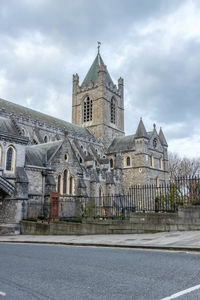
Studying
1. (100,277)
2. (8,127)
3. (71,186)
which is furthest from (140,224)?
(8,127)

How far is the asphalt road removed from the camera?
4652 millimetres

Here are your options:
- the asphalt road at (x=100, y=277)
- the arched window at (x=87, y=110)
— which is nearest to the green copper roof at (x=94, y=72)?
the arched window at (x=87, y=110)

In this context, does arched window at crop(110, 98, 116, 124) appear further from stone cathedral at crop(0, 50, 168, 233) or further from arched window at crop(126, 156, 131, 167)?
arched window at crop(126, 156, 131, 167)

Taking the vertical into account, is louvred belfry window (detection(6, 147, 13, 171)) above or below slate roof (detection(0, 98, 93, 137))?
below

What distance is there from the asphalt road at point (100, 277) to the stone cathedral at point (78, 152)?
44.7 feet

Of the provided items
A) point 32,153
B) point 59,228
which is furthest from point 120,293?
point 32,153

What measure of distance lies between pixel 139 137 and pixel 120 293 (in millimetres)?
43151

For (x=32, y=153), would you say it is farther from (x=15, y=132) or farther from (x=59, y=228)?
(x=59, y=228)

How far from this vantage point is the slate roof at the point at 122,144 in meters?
49.3

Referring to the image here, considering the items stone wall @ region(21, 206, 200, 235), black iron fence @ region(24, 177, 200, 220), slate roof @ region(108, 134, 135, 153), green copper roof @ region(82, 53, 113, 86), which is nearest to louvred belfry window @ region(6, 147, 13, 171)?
black iron fence @ region(24, 177, 200, 220)

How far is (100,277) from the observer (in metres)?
5.74

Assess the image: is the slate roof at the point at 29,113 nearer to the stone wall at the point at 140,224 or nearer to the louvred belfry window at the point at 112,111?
the louvred belfry window at the point at 112,111

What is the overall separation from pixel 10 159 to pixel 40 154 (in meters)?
4.97

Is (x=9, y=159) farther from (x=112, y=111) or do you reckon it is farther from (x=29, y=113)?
(x=112, y=111)
